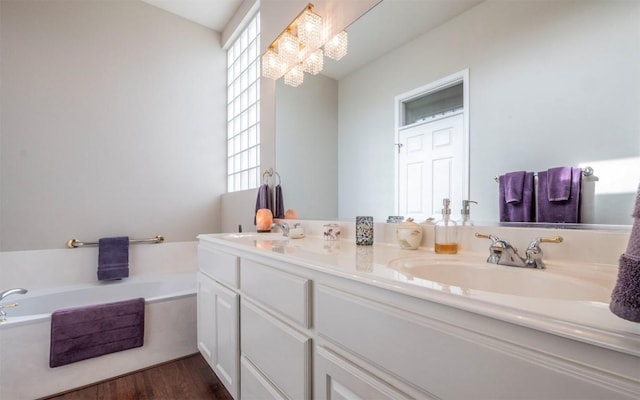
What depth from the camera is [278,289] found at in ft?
3.06

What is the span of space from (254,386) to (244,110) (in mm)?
2347

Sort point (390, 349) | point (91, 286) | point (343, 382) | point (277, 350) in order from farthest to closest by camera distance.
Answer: point (91, 286) → point (277, 350) → point (343, 382) → point (390, 349)

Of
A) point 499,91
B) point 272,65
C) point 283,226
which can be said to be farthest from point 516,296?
point 272,65

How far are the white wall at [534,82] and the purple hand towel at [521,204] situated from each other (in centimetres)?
2

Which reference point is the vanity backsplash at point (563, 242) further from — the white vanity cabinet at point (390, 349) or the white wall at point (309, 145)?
the white wall at point (309, 145)

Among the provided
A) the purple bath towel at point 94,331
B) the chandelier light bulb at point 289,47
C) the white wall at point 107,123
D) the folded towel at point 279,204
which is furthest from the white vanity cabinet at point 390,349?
the white wall at point 107,123

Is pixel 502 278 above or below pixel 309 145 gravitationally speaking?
below

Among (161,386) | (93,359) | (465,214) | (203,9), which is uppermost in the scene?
(203,9)

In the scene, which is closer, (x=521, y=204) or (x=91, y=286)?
(x=521, y=204)

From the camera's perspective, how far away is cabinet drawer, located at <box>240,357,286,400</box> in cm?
97

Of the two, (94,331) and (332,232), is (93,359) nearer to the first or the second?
(94,331)

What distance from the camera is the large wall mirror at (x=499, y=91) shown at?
0.73 m

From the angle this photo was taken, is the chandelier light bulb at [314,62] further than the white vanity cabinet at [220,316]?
Yes

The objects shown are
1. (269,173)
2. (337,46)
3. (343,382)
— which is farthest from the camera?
(269,173)
